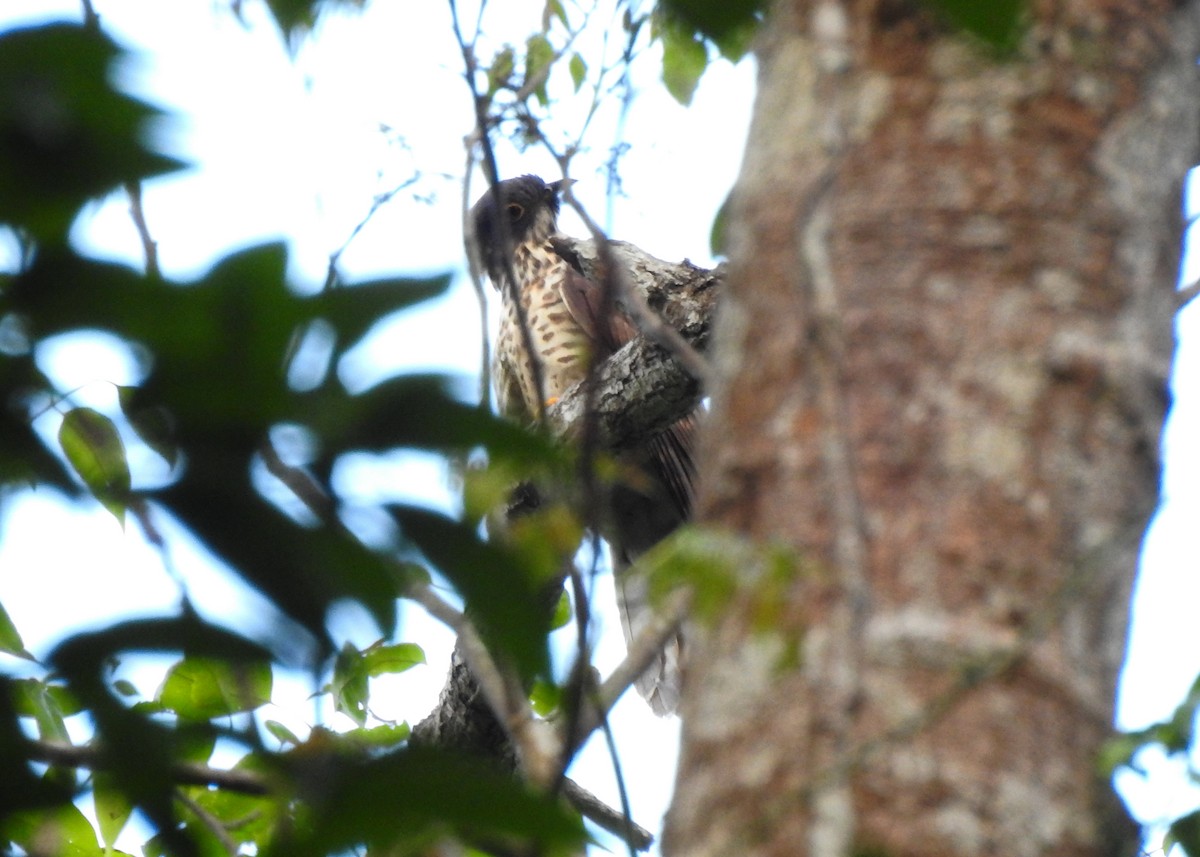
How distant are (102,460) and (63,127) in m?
0.23

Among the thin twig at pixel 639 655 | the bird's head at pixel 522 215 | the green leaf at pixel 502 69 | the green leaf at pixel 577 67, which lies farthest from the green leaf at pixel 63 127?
the bird's head at pixel 522 215

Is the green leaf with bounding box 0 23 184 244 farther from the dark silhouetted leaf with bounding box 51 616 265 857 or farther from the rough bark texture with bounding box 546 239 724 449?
the rough bark texture with bounding box 546 239 724 449

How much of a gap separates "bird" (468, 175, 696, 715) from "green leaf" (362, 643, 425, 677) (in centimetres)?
124

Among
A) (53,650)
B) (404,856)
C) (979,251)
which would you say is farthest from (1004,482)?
(53,650)

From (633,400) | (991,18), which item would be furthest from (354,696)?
(991,18)

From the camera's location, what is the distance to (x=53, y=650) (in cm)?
62

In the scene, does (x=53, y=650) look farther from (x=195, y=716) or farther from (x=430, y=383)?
(x=195, y=716)

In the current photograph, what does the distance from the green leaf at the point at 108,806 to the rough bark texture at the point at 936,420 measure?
0.32m

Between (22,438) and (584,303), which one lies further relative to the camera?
(584,303)

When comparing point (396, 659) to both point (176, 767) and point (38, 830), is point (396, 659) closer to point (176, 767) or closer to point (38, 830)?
point (38, 830)

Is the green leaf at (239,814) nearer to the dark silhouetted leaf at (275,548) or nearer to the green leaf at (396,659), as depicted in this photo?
the green leaf at (396,659)

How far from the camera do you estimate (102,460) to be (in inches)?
28.5

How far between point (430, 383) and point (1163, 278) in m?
0.58

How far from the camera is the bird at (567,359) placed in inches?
179
